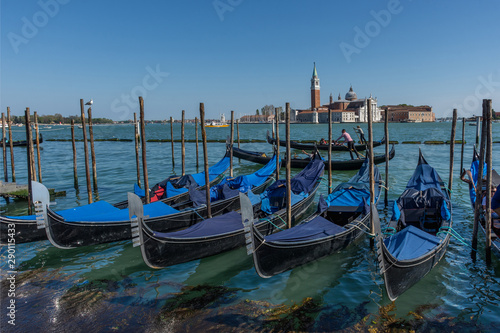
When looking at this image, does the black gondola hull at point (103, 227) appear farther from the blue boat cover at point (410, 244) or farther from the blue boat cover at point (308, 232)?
the blue boat cover at point (410, 244)

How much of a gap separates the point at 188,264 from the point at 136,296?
1.18 m

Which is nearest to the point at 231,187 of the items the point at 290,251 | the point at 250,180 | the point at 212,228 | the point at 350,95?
the point at 250,180

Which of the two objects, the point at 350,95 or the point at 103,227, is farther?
the point at 350,95

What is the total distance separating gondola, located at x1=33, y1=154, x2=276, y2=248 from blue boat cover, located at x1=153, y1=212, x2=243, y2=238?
1.28 metres

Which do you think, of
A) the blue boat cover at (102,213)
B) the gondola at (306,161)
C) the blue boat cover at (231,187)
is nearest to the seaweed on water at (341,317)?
the blue boat cover at (102,213)

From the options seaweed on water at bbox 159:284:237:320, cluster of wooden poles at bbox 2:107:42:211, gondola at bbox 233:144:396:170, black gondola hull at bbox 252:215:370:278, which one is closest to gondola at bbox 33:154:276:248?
cluster of wooden poles at bbox 2:107:42:211

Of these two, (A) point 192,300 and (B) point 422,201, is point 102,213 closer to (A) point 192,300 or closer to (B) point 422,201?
(A) point 192,300

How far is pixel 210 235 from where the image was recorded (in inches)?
232

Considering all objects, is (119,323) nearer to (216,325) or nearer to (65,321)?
(65,321)

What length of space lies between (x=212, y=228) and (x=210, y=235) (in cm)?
21

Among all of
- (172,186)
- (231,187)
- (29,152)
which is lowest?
(231,187)

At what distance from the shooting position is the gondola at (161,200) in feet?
20.1

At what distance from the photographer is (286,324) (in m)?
4.12

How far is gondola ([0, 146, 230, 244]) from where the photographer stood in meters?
6.12
